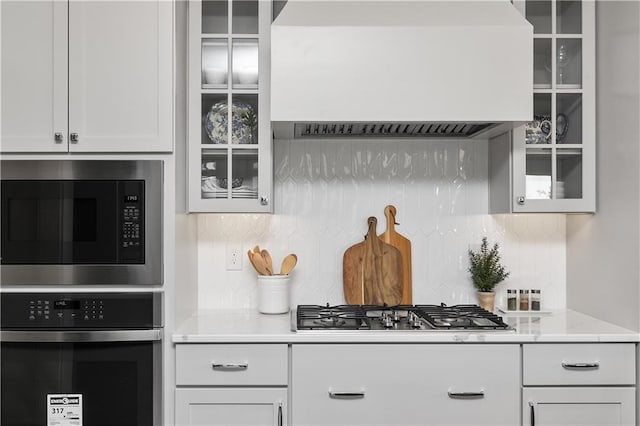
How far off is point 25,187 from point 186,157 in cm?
61

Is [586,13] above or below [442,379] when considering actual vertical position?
above

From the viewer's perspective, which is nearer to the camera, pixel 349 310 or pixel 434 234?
pixel 349 310

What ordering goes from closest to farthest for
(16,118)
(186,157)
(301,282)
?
(16,118) → (186,157) → (301,282)

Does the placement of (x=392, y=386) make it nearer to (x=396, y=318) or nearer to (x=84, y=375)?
(x=396, y=318)

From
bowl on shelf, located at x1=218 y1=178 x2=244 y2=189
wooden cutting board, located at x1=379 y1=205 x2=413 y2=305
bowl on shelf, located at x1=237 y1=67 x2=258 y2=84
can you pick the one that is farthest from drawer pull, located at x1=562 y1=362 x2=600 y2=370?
bowl on shelf, located at x1=237 y1=67 x2=258 y2=84

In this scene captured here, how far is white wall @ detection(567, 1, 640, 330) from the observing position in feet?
6.72

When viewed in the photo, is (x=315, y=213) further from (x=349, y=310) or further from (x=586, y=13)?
(x=586, y=13)

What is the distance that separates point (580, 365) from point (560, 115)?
1039 millimetres

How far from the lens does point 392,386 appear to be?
2.03m

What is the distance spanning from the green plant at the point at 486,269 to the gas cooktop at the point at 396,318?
12 centimetres

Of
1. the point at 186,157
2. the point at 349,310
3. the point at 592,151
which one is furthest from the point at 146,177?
the point at 592,151

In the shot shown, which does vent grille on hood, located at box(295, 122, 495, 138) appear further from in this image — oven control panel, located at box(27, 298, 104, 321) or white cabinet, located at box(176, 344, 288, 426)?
oven control panel, located at box(27, 298, 104, 321)

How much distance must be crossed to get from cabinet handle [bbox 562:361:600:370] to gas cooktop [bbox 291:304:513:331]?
9.5 inches

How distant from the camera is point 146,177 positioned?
6.70 feet
